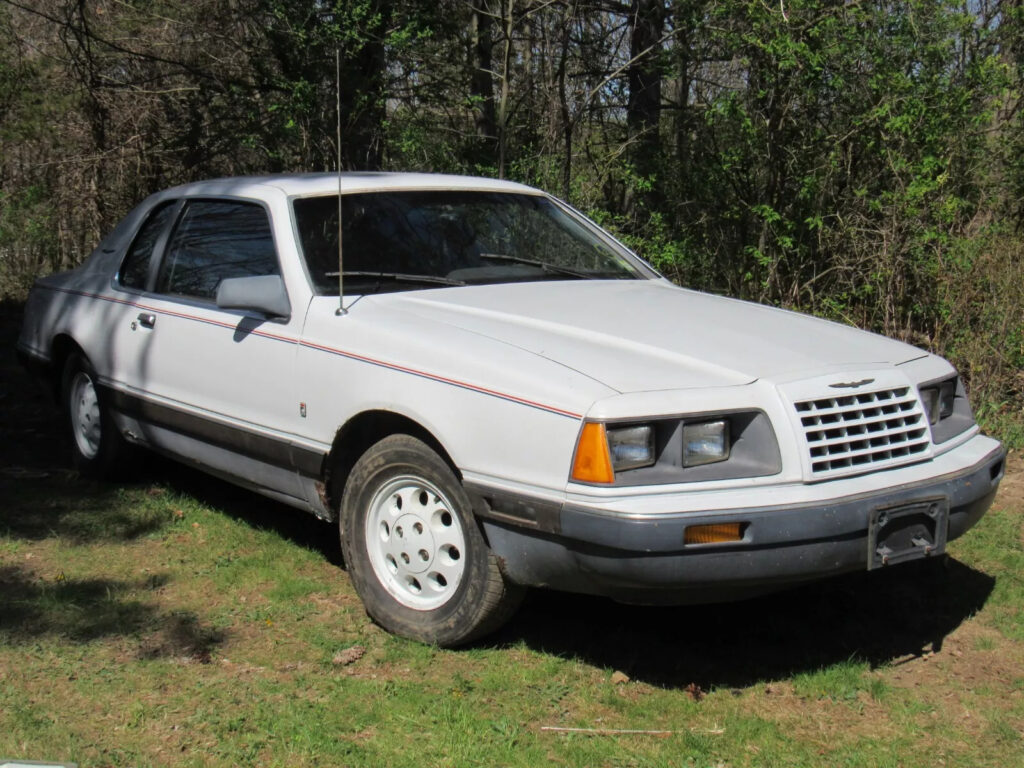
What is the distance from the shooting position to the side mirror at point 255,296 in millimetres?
4426

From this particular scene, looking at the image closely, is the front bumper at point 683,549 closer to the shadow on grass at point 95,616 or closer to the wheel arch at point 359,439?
the wheel arch at point 359,439

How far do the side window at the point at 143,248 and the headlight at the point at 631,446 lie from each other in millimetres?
3137

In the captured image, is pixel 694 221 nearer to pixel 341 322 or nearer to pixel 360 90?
pixel 360 90

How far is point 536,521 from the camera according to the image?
137 inches

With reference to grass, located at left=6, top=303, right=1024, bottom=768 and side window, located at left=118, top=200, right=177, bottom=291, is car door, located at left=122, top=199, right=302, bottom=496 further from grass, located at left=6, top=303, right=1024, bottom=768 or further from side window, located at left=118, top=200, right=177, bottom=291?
grass, located at left=6, top=303, right=1024, bottom=768

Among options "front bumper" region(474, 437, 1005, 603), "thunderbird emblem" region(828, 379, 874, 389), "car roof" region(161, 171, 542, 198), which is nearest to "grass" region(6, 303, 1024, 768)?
"front bumper" region(474, 437, 1005, 603)

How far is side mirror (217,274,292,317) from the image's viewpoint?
4.43 metres

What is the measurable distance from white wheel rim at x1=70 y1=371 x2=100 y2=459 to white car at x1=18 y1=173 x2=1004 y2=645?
0.46 meters

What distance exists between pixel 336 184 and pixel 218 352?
2.91 ft

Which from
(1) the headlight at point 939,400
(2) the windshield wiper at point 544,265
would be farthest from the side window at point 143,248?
(1) the headlight at point 939,400

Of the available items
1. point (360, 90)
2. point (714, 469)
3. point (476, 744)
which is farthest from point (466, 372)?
point (360, 90)

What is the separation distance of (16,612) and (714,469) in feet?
9.12

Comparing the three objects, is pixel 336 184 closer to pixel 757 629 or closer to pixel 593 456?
Result: pixel 593 456

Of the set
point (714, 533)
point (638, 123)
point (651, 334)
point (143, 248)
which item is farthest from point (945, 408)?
point (638, 123)
